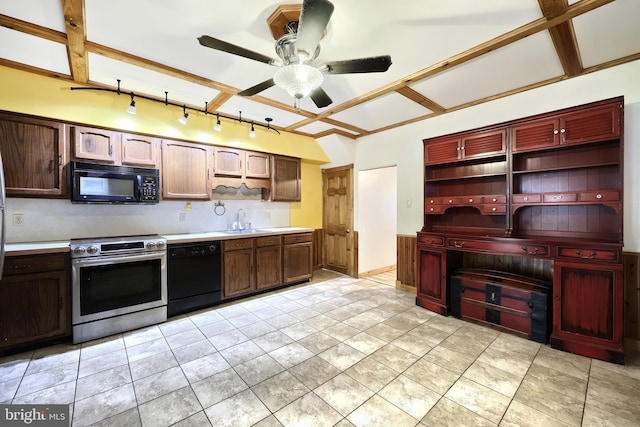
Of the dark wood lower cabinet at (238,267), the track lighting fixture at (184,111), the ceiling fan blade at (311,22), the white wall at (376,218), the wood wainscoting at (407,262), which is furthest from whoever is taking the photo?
the white wall at (376,218)

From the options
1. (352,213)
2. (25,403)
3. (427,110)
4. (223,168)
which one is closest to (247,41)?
(223,168)

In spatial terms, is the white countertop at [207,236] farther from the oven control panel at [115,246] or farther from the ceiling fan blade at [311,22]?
the ceiling fan blade at [311,22]

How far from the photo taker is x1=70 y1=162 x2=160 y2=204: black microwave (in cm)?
284

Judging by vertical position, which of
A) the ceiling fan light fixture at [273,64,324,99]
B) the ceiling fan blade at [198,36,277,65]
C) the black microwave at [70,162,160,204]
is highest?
the ceiling fan blade at [198,36,277,65]

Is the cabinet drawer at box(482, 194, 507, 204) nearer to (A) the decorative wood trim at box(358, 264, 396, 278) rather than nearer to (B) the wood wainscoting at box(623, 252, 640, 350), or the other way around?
(B) the wood wainscoting at box(623, 252, 640, 350)

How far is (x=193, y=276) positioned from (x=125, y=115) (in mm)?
2071

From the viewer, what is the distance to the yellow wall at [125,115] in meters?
2.58

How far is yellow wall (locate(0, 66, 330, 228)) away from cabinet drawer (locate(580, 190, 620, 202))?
367 centimetres

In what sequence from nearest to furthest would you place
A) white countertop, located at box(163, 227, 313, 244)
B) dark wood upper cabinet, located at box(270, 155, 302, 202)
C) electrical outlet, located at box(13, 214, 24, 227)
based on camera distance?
1. electrical outlet, located at box(13, 214, 24, 227)
2. white countertop, located at box(163, 227, 313, 244)
3. dark wood upper cabinet, located at box(270, 155, 302, 202)

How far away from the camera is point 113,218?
10.9 feet

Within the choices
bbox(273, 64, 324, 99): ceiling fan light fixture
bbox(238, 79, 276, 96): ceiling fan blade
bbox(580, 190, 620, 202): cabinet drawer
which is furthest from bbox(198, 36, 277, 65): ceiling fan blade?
bbox(580, 190, 620, 202): cabinet drawer

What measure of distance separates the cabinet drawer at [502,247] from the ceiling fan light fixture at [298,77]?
2417 millimetres

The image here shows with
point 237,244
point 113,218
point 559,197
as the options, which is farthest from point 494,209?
point 113,218

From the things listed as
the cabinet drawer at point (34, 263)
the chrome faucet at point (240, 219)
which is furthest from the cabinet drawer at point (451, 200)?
the cabinet drawer at point (34, 263)
